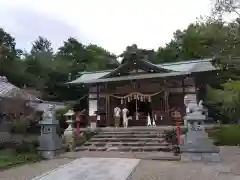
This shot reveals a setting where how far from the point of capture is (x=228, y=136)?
12.9 meters

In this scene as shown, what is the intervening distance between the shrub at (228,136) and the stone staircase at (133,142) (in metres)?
2.81

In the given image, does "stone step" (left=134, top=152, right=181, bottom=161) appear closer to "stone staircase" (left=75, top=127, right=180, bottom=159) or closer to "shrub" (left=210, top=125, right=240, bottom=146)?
"stone staircase" (left=75, top=127, right=180, bottom=159)

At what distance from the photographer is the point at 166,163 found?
9.68m

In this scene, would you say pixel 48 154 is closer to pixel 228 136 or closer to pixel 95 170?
pixel 95 170

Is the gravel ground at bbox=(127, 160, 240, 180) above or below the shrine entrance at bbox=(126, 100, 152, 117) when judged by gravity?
below

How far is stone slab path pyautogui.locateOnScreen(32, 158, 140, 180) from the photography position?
25.2ft

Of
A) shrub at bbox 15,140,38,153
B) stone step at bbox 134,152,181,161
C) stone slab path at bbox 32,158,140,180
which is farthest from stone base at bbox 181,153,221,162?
shrub at bbox 15,140,38,153

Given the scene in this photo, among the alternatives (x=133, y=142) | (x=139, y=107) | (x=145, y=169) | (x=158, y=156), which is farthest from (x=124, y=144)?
(x=139, y=107)

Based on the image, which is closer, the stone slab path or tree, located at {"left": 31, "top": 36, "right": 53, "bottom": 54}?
the stone slab path

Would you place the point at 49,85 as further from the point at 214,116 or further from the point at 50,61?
the point at 214,116

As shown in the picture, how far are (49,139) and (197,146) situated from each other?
248 inches

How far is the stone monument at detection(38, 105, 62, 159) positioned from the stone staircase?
1244 millimetres

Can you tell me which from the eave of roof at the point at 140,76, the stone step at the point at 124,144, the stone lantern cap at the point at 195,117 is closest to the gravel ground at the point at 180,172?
the stone lantern cap at the point at 195,117

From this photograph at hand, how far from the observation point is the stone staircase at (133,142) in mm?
11633
